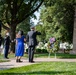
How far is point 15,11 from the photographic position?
29609mm

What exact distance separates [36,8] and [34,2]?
0.75m

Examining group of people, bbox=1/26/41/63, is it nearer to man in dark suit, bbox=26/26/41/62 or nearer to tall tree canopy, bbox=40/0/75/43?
man in dark suit, bbox=26/26/41/62

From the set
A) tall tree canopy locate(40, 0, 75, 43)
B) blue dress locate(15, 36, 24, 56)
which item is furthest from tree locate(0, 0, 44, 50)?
blue dress locate(15, 36, 24, 56)

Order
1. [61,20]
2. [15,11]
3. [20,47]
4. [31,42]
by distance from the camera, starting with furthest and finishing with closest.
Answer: [61,20]
[15,11]
[20,47]
[31,42]

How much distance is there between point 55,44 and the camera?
61.0 feet

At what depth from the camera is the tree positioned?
96.0 feet

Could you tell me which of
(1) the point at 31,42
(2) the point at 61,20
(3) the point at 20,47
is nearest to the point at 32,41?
(1) the point at 31,42

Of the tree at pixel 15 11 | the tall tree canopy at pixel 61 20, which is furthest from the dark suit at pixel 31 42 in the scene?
the tall tree canopy at pixel 61 20

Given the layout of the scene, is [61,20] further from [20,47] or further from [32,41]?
[32,41]

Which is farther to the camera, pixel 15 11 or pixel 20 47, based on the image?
pixel 15 11

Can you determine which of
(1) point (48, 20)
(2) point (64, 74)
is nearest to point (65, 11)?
(1) point (48, 20)

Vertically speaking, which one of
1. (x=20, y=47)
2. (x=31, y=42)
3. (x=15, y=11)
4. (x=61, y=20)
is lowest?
(x=20, y=47)

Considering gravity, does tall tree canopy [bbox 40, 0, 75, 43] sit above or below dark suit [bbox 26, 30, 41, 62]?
above

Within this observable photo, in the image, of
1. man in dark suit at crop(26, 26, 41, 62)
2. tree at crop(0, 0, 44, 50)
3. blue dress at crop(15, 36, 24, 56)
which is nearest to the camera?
man in dark suit at crop(26, 26, 41, 62)
